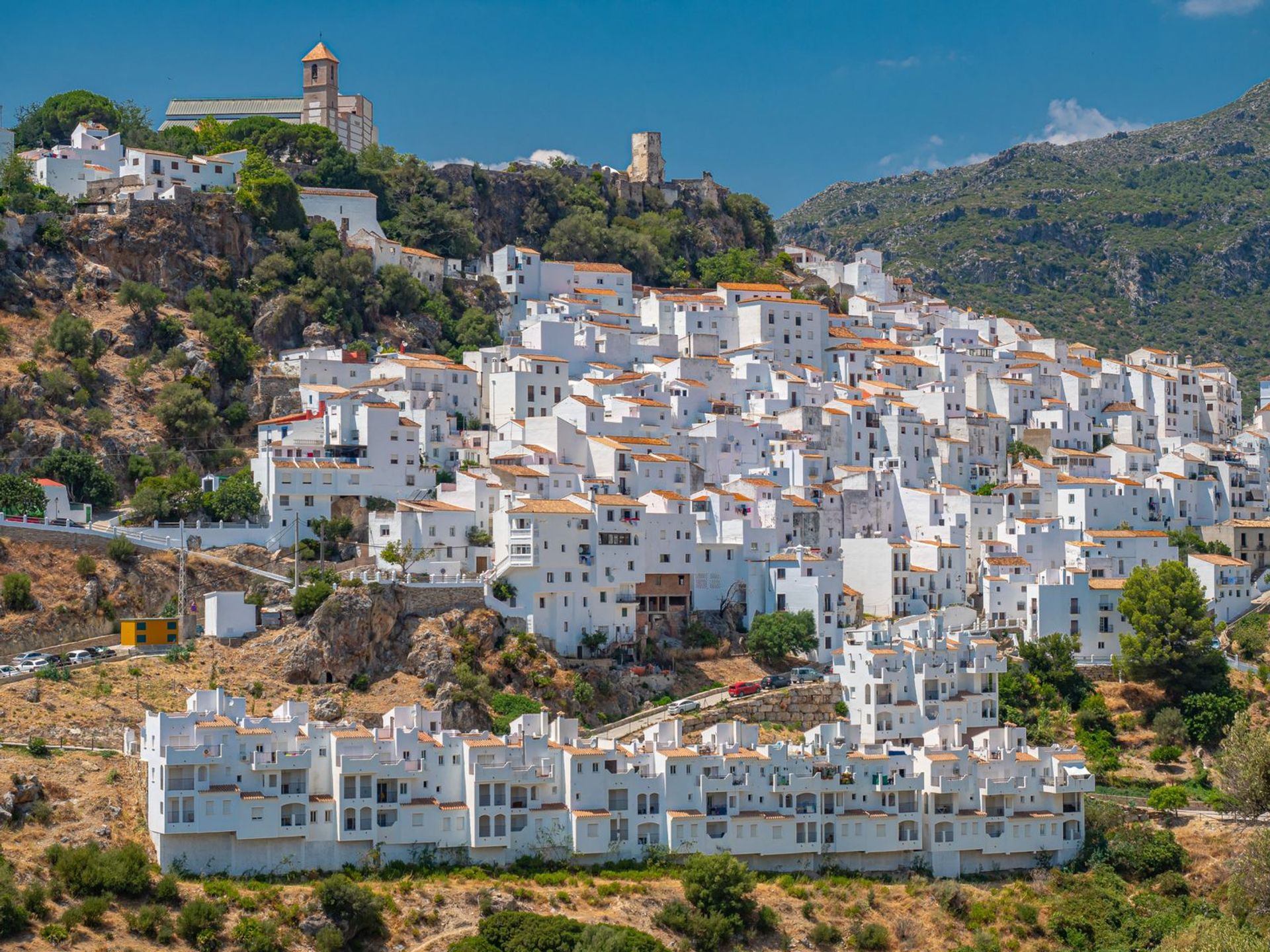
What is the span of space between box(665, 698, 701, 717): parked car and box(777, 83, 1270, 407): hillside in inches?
2756

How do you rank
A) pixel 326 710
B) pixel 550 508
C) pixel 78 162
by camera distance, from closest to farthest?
pixel 326 710, pixel 550 508, pixel 78 162

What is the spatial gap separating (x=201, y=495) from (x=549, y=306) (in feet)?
88.2

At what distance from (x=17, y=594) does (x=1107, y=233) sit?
10670 centimetres

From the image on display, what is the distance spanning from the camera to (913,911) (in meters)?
53.2

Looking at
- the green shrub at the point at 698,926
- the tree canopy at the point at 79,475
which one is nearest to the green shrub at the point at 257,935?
the green shrub at the point at 698,926

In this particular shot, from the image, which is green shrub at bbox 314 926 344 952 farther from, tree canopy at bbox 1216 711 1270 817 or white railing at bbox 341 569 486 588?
tree canopy at bbox 1216 711 1270 817

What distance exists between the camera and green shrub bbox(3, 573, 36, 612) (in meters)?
58.4

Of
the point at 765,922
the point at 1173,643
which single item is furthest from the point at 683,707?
the point at 1173,643

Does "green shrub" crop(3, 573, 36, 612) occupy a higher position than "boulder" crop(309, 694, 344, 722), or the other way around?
"green shrub" crop(3, 573, 36, 612)

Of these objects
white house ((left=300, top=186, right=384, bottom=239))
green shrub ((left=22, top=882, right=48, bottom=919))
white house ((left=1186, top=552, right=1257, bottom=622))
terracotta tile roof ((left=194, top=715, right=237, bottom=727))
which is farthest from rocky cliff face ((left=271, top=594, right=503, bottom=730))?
white house ((left=300, top=186, right=384, bottom=239))

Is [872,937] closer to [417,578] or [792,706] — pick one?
[792,706]

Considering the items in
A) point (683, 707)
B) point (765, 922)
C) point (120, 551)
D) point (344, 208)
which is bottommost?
point (765, 922)

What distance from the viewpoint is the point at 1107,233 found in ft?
482

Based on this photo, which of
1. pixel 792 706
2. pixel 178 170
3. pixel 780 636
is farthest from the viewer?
pixel 178 170
